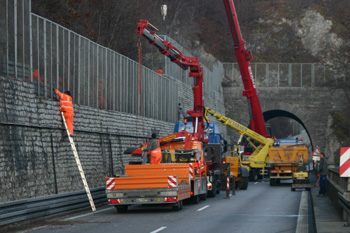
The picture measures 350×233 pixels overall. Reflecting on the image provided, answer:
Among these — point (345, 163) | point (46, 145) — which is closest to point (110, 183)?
point (46, 145)

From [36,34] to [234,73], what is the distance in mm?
47678

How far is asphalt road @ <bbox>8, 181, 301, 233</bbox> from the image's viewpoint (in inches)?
627

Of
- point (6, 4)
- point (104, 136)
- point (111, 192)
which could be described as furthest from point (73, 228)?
point (104, 136)

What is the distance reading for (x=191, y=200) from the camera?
24.1 m

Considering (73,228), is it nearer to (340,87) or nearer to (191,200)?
(191,200)

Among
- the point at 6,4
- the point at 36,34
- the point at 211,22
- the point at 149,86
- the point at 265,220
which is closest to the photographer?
the point at 265,220

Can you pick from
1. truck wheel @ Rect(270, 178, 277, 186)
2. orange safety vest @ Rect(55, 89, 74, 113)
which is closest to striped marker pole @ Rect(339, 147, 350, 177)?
orange safety vest @ Rect(55, 89, 74, 113)

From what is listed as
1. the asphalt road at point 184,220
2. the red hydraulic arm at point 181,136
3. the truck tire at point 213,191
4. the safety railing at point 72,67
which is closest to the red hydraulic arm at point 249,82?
the safety railing at point 72,67

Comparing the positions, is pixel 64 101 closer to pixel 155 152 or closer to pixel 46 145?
pixel 46 145

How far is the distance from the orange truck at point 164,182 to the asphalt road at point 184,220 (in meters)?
0.41

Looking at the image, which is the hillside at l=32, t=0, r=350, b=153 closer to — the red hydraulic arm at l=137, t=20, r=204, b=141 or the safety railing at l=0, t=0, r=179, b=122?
the safety railing at l=0, t=0, r=179, b=122

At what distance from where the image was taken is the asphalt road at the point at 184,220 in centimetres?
1592

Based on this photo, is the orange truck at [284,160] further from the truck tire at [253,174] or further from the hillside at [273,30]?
the hillside at [273,30]

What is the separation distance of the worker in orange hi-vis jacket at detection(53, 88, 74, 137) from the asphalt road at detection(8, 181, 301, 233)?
312 cm
